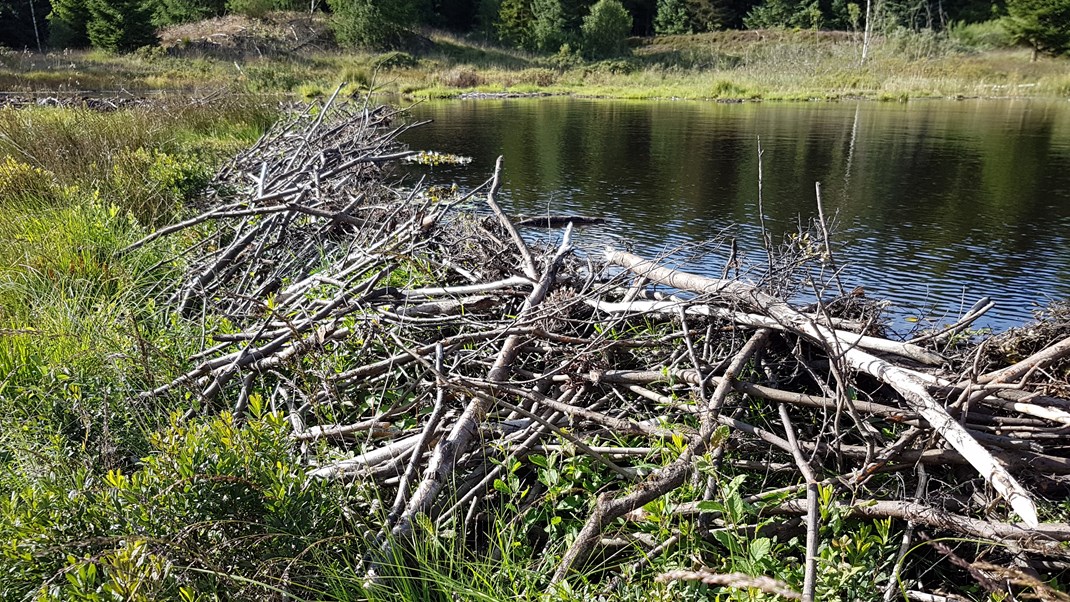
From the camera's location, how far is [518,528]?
81.9 inches

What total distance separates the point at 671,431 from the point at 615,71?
38.8 metres

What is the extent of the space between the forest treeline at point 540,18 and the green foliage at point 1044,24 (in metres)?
0.05

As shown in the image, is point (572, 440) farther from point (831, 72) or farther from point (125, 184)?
point (831, 72)

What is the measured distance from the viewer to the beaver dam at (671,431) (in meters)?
1.74

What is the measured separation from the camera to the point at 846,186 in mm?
9164

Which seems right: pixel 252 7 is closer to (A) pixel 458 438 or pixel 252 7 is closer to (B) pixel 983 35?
(B) pixel 983 35

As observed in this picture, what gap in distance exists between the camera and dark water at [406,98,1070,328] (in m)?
5.62

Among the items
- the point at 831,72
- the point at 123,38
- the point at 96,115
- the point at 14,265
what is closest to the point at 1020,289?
the point at 14,265

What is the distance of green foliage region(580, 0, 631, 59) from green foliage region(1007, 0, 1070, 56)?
21.7 meters

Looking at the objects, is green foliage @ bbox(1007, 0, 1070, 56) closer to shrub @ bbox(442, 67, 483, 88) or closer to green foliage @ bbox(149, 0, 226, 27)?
shrub @ bbox(442, 67, 483, 88)

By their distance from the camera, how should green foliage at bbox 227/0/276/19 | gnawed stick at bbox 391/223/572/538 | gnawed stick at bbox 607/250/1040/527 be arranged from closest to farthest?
1. gnawed stick at bbox 607/250/1040/527
2. gnawed stick at bbox 391/223/572/538
3. green foliage at bbox 227/0/276/19

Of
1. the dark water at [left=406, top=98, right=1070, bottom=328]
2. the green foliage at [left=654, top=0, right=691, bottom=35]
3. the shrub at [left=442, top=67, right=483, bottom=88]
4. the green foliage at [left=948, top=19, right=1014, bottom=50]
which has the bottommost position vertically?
the dark water at [left=406, top=98, right=1070, bottom=328]

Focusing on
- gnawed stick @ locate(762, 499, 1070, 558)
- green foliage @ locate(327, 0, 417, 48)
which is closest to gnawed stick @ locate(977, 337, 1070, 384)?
gnawed stick @ locate(762, 499, 1070, 558)

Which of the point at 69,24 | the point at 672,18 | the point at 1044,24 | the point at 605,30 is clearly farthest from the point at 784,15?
the point at 69,24
